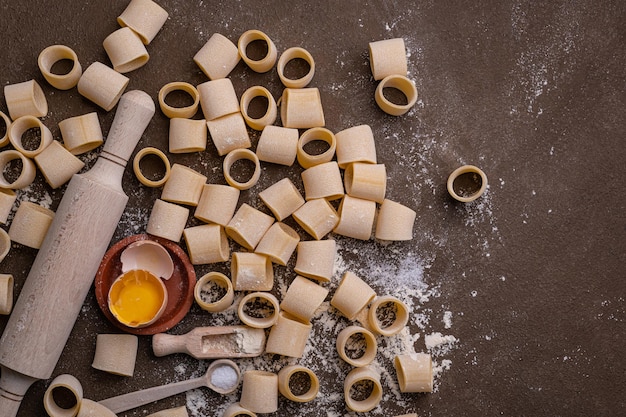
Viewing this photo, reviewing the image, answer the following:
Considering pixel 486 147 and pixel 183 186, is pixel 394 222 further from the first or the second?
pixel 183 186

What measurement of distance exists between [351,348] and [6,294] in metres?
0.95

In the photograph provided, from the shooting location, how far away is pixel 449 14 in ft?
6.09

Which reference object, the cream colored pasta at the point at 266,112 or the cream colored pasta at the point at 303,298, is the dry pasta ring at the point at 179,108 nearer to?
the cream colored pasta at the point at 266,112

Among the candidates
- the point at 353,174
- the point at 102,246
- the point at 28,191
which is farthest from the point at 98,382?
the point at 353,174

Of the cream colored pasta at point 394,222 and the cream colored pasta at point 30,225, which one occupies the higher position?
the cream colored pasta at point 394,222

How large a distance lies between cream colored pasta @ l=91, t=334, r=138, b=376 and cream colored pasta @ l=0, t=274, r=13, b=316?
0.87 feet

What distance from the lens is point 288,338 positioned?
173 cm

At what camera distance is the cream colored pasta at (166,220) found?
1752 millimetres

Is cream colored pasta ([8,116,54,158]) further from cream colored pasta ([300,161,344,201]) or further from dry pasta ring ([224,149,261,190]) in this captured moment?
cream colored pasta ([300,161,344,201])

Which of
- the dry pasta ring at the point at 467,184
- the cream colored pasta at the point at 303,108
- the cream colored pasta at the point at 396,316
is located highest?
the cream colored pasta at the point at 303,108

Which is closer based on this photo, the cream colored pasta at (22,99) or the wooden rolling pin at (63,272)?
the wooden rolling pin at (63,272)

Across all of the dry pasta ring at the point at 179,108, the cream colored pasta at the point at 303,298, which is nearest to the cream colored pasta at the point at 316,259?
the cream colored pasta at the point at 303,298

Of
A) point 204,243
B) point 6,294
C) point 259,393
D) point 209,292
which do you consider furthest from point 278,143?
point 6,294

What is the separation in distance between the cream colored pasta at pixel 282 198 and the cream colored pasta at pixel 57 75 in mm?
611
